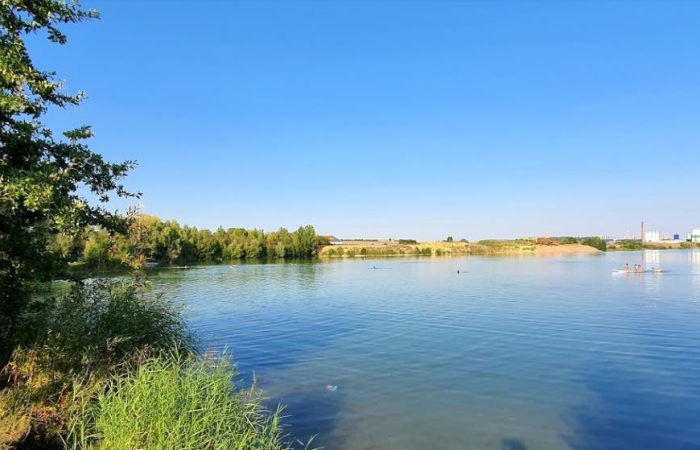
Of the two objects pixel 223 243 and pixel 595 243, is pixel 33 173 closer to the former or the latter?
pixel 223 243

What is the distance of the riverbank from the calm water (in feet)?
416

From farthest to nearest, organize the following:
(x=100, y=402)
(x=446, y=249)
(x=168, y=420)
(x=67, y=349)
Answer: (x=446, y=249) < (x=67, y=349) < (x=100, y=402) < (x=168, y=420)

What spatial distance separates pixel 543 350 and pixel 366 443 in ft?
44.6

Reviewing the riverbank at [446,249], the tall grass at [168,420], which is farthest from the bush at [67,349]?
the riverbank at [446,249]

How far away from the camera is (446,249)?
17025 centimetres

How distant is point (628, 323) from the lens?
29.0m

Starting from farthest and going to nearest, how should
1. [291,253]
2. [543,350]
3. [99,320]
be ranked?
[291,253] → [543,350] → [99,320]

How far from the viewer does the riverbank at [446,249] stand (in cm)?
16793

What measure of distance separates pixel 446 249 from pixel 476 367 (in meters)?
154

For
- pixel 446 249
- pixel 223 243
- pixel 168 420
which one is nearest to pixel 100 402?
pixel 168 420

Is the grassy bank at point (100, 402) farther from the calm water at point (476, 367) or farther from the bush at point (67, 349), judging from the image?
the calm water at point (476, 367)

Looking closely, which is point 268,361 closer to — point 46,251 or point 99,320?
point 99,320

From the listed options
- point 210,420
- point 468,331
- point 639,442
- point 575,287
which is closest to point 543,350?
point 468,331

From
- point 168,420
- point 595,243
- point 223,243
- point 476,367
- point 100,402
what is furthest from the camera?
point 595,243
